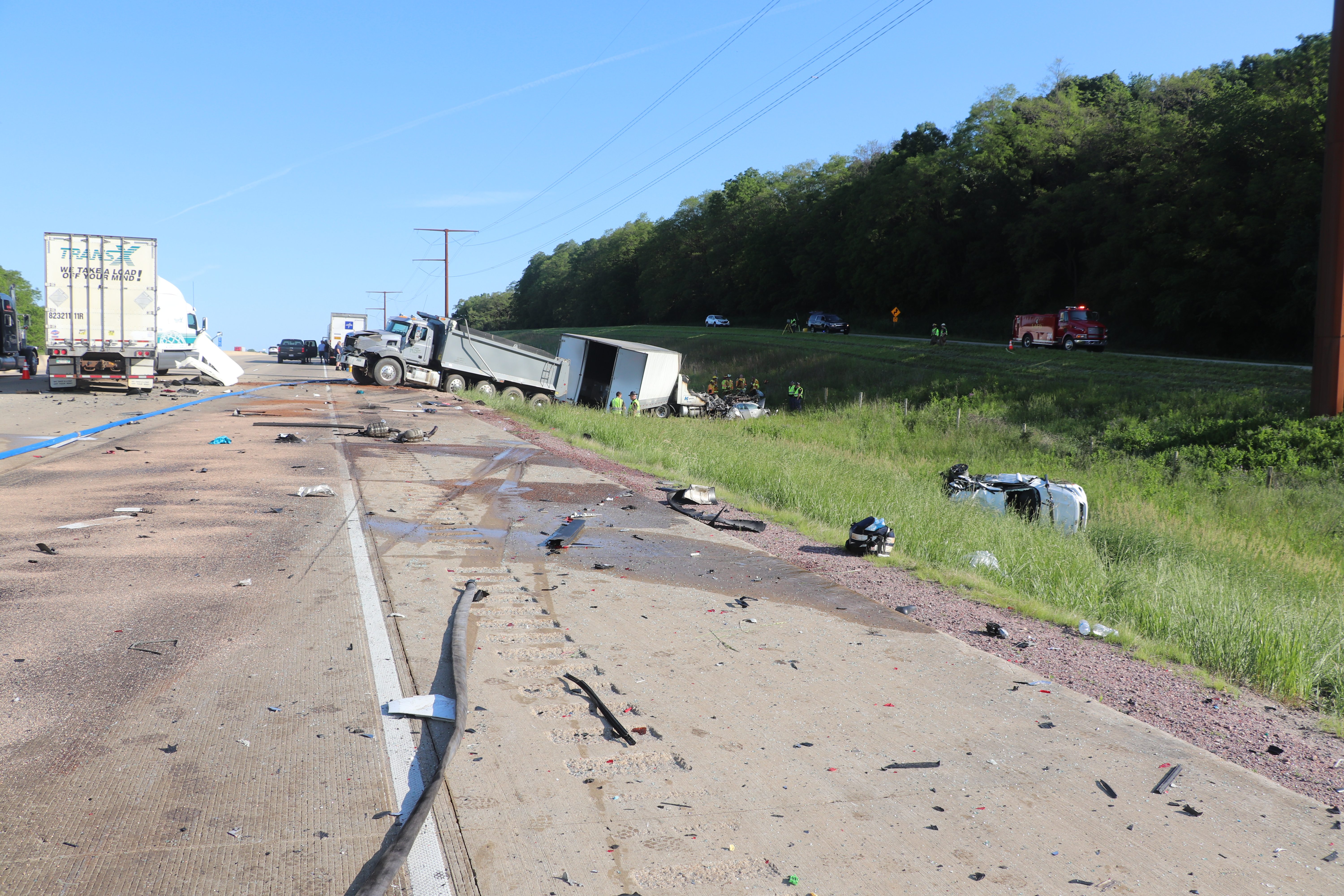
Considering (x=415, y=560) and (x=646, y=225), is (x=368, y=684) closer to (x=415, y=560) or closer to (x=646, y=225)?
(x=415, y=560)

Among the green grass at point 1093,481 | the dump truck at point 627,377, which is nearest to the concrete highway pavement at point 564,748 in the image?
the green grass at point 1093,481

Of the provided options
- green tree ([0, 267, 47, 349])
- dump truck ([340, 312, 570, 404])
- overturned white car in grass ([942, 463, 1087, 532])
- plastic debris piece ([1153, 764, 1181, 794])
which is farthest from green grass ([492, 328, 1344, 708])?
green tree ([0, 267, 47, 349])

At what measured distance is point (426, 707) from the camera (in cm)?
474

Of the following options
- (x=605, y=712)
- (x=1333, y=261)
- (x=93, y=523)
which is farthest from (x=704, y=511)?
(x=1333, y=261)

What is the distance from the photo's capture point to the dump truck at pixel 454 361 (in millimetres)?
34875

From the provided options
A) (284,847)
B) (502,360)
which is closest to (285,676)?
(284,847)

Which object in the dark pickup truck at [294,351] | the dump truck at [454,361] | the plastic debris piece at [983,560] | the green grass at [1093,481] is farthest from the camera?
the dark pickup truck at [294,351]

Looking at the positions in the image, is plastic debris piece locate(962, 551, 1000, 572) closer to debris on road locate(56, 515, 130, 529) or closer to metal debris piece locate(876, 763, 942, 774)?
metal debris piece locate(876, 763, 942, 774)

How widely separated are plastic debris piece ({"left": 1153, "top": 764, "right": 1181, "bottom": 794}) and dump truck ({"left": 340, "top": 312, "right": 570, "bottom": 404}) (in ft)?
102

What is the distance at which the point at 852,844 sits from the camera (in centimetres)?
361

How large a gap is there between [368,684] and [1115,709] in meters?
4.30

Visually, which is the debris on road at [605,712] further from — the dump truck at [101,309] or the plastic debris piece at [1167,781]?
the dump truck at [101,309]

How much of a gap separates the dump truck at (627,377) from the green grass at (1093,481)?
2.32 metres

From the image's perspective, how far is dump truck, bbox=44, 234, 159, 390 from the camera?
27.0m
